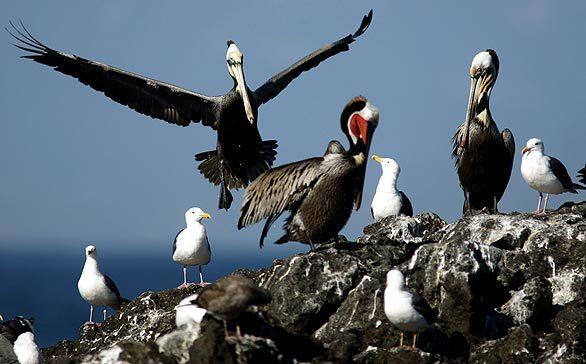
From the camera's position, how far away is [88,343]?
1311 centimetres

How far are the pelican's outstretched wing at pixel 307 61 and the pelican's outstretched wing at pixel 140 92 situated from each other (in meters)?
1.15

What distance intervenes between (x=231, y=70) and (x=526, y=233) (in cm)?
686

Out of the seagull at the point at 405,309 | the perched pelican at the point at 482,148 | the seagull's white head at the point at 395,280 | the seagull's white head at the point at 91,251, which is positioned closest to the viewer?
the seagull at the point at 405,309

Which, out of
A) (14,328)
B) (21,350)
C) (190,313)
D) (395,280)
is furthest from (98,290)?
(395,280)

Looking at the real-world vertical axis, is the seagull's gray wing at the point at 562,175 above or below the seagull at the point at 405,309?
above

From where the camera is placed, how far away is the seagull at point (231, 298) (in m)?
9.34

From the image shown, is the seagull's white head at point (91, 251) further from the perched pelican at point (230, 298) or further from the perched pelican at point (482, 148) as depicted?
the perched pelican at point (230, 298)

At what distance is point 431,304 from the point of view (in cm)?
1078

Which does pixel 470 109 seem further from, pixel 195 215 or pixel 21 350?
pixel 21 350

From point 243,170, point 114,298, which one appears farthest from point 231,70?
point 114,298

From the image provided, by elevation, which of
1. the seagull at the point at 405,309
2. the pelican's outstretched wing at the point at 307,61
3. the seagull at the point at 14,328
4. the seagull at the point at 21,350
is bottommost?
the seagull at the point at 405,309

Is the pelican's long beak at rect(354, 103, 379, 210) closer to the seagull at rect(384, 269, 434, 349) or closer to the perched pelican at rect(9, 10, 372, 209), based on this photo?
the seagull at rect(384, 269, 434, 349)

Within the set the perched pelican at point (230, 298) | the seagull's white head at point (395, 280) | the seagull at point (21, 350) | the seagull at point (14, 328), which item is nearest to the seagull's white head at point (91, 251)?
the seagull at point (14, 328)

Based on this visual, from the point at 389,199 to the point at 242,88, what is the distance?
2732 millimetres
